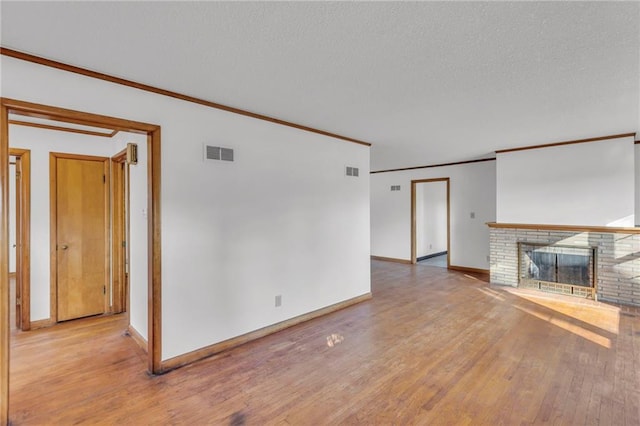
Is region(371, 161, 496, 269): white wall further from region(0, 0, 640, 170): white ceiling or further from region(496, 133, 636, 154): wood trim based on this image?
region(0, 0, 640, 170): white ceiling

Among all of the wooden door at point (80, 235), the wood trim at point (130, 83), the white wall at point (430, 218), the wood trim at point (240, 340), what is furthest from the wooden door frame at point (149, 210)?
the white wall at point (430, 218)

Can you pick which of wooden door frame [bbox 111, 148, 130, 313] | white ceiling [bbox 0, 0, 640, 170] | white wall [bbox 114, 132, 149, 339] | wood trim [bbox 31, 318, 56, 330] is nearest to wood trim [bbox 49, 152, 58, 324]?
wood trim [bbox 31, 318, 56, 330]

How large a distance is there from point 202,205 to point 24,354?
2.19m

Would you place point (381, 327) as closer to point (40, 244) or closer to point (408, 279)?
point (408, 279)

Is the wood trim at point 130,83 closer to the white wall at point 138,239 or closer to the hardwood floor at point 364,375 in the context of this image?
the white wall at point 138,239

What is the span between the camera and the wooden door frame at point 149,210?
198 centimetres

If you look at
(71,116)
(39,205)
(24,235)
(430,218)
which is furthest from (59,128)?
(430,218)

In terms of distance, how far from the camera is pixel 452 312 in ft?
13.5

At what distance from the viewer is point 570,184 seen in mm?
4797

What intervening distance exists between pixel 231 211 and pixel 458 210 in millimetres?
5461

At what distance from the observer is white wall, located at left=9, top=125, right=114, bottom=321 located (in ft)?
11.7

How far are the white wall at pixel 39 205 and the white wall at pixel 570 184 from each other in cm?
660

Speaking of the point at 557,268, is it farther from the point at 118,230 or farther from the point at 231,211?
the point at 118,230

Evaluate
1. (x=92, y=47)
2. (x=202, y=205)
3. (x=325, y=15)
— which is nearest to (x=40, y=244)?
(x=202, y=205)
